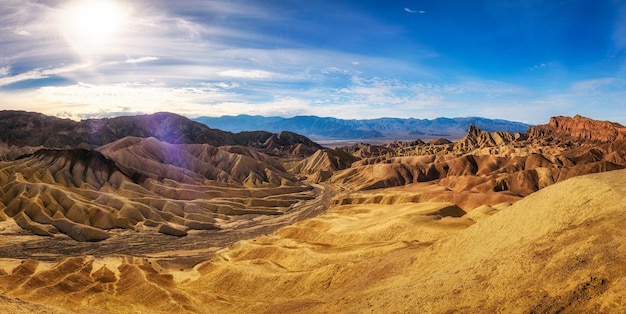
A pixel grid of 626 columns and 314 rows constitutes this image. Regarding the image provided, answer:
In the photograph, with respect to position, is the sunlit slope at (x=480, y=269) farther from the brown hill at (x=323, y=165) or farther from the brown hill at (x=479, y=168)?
the brown hill at (x=323, y=165)

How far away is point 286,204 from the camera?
112 metres

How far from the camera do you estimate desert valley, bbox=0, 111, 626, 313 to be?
2219cm

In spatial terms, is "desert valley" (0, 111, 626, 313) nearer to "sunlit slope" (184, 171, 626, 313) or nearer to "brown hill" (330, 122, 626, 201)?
"sunlit slope" (184, 171, 626, 313)

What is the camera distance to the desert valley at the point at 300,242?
2219cm

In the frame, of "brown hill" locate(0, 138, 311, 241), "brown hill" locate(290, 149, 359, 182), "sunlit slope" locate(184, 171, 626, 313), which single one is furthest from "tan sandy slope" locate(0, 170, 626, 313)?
"brown hill" locate(290, 149, 359, 182)

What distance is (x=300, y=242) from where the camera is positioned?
56688 mm

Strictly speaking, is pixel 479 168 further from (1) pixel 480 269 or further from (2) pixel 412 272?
(1) pixel 480 269

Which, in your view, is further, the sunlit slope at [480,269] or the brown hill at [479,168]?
the brown hill at [479,168]

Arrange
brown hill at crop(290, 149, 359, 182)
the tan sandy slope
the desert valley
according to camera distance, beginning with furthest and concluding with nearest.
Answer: brown hill at crop(290, 149, 359, 182) → the desert valley → the tan sandy slope

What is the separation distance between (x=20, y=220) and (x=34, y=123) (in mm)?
151812

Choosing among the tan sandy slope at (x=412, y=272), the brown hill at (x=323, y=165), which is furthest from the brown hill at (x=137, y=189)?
the tan sandy slope at (x=412, y=272)

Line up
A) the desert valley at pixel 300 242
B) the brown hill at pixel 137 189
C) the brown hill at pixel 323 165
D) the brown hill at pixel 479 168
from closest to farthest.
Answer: the desert valley at pixel 300 242 → the brown hill at pixel 137 189 → the brown hill at pixel 479 168 → the brown hill at pixel 323 165

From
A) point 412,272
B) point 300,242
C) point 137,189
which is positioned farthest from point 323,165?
point 412,272

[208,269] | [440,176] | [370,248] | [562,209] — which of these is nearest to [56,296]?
[208,269]
